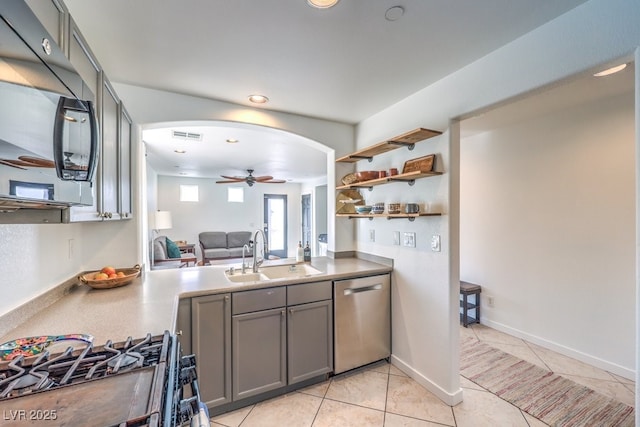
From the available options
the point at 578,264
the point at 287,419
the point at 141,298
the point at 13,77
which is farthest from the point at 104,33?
the point at 578,264

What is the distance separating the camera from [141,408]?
2.31 ft

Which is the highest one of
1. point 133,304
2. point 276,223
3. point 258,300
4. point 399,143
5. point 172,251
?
point 399,143

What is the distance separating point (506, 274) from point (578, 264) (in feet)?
2.30

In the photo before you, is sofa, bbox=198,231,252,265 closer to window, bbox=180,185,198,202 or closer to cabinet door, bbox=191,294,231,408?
window, bbox=180,185,198,202

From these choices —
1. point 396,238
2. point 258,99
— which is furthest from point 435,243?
point 258,99

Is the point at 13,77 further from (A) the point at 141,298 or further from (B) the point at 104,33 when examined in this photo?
(A) the point at 141,298

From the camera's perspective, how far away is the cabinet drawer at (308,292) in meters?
2.14

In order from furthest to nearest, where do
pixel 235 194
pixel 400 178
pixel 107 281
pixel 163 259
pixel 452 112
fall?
pixel 235 194, pixel 163 259, pixel 400 178, pixel 452 112, pixel 107 281

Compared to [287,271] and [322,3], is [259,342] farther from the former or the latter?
[322,3]

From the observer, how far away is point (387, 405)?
2.03 m

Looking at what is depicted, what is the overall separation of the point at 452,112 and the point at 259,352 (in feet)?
7.55

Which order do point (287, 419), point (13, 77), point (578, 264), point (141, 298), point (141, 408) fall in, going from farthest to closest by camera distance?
point (578, 264), point (287, 419), point (141, 298), point (141, 408), point (13, 77)

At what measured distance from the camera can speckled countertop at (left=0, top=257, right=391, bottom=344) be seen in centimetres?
122

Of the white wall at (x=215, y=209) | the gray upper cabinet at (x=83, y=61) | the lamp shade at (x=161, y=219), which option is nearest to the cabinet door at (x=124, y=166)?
the gray upper cabinet at (x=83, y=61)
